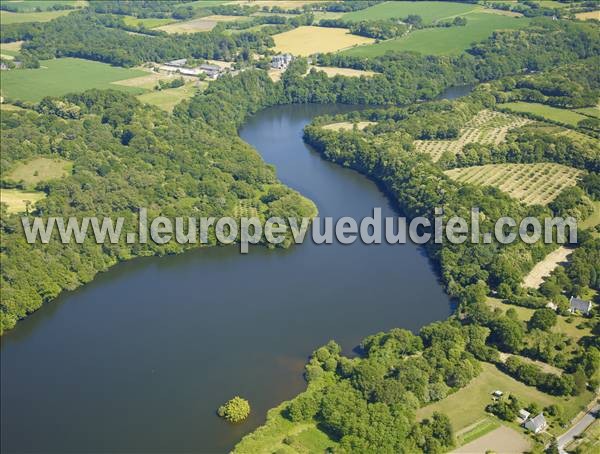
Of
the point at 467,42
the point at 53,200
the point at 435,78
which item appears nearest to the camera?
the point at 53,200

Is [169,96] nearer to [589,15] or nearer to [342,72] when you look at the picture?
[342,72]

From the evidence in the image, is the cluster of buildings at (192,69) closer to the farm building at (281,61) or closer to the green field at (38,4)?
the farm building at (281,61)

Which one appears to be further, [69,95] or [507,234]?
[69,95]

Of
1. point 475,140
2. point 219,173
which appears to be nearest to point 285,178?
point 219,173

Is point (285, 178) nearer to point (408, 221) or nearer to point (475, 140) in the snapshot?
point (408, 221)

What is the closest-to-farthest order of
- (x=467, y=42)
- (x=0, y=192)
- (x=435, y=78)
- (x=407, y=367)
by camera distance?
1. (x=407, y=367)
2. (x=0, y=192)
3. (x=435, y=78)
4. (x=467, y=42)

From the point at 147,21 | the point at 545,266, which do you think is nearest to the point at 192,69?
the point at 147,21
